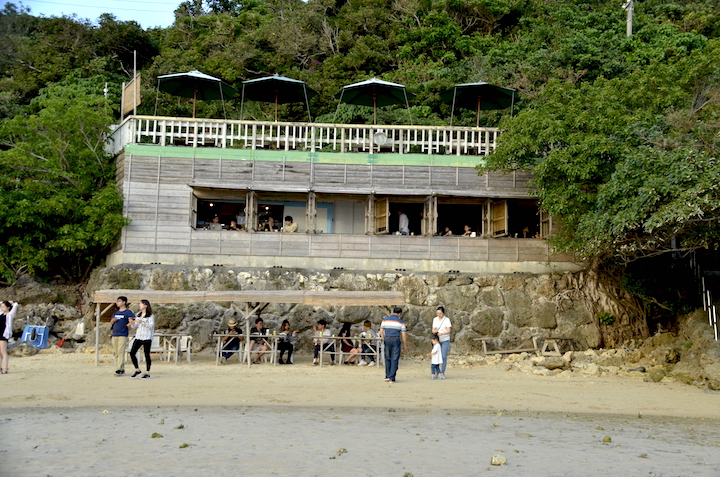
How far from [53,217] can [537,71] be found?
17.6 metres

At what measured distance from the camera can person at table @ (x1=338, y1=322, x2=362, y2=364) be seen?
1611cm

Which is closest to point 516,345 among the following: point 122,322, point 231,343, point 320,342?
point 320,342

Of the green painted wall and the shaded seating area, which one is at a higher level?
the green painted wall

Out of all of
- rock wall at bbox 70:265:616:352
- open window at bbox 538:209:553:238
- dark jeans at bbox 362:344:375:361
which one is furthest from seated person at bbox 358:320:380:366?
open window at bbox 538:209:553:238

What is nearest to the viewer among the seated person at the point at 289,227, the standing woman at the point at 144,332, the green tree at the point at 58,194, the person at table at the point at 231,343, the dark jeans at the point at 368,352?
the standing woman at the point at 144,332

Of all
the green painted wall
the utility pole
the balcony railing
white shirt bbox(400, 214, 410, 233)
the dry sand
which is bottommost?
the dry sand

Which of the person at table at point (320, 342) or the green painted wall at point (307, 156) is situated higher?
the green painted wall at point (307, 156)

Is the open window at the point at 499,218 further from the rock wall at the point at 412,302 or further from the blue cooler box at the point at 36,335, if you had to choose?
the blue cooler box at the point at 36,335

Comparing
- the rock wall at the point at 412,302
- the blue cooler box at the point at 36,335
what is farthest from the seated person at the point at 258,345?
the blue cooler box at the point at 36,335

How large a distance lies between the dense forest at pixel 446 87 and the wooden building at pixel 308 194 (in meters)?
1.10

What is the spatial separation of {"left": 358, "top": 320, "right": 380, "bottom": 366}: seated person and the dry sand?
41.9 inches

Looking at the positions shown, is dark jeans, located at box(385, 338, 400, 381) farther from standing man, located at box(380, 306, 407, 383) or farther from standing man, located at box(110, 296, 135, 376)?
standing man, located at box(110, 296, 135, 376)

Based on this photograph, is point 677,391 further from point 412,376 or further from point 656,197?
point 412,376

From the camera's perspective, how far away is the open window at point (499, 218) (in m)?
19.7
